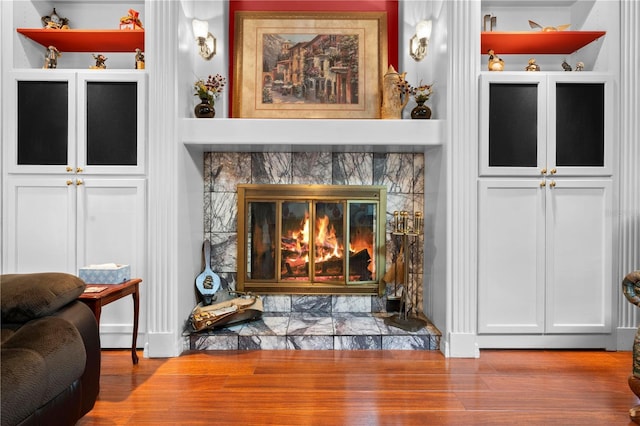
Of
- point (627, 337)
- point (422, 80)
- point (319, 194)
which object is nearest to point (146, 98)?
point (319, 194)

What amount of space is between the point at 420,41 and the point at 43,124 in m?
2.85

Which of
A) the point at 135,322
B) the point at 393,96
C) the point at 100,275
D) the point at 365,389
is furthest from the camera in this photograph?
the point at 393,96

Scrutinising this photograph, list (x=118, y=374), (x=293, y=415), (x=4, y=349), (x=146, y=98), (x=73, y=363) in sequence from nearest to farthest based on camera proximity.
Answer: (x=4, y=349), (x=73, y=363), (x=293, y=415), (x=118, y=374), (x=146, y=98)

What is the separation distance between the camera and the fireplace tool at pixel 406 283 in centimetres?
305

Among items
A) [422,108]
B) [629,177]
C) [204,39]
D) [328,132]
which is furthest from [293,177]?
[629,177]

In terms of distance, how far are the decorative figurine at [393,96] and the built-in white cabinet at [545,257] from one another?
88 centimetres

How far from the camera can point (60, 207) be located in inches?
111

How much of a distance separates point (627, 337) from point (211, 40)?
3.81 metres

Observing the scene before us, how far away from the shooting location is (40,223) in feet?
9.25

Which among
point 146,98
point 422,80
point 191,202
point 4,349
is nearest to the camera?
point 4,349

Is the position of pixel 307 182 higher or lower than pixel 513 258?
higher

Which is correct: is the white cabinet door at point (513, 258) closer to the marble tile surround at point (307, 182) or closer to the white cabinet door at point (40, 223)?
the marble tile surround at point (307, 182)

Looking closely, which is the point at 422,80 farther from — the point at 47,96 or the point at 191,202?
the point at 47,96

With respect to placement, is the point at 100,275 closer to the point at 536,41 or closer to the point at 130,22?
the point at 130,22
